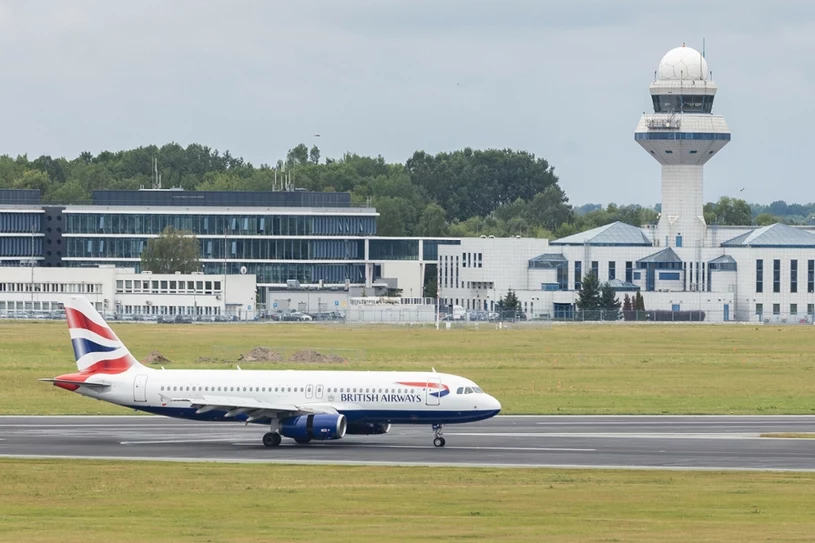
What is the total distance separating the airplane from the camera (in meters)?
67.4

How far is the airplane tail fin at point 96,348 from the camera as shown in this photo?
71.6 m

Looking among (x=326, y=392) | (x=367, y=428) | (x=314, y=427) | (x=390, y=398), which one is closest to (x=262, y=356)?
(x=367, y=428)

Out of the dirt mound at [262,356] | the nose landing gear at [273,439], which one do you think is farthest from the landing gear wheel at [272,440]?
the dirt mound at [262,356]

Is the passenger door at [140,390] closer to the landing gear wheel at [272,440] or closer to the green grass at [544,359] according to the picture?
the landing gear wheel at [272,440]

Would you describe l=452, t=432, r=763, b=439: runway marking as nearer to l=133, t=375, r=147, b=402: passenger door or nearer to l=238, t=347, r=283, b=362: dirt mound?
l=133, t=375, r=147, b=402: passenger door

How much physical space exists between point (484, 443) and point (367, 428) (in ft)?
16.7

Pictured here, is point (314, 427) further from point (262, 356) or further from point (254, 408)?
point (262, 356)

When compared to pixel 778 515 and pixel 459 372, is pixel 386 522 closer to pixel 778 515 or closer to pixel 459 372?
pixel 778 515

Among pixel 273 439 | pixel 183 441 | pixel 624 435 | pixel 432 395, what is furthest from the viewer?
pixel 624 435

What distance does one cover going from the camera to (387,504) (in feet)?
163

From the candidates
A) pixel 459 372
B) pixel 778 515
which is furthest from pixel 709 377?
pixel 778 515

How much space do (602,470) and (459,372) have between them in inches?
2041

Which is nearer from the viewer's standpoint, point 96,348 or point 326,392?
point 326,392

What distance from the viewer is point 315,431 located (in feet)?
219
